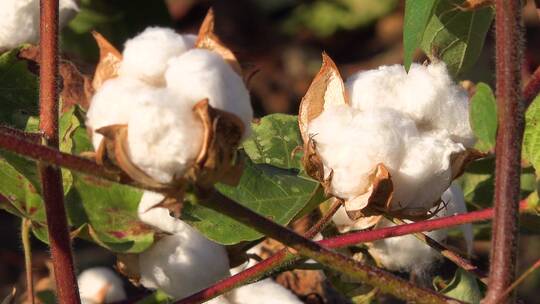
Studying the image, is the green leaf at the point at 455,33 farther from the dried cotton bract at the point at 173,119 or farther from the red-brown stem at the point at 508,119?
the dried cotton bract at the point at 173,119

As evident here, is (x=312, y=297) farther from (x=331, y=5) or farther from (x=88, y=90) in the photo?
(x=331, y=5)

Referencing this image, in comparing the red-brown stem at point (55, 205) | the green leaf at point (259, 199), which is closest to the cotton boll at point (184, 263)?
the green leaf at point (259, 199)

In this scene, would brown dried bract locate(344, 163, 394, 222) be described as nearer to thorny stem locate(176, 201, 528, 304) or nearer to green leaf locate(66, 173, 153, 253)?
thorny stem locate(176, 201, 528, 304)

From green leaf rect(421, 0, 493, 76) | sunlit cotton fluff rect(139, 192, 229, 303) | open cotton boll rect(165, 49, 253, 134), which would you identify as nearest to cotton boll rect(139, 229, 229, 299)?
sunlit cotton fluff rect(139, 192, 229, 303)

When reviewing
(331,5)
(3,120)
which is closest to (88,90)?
(3,120)

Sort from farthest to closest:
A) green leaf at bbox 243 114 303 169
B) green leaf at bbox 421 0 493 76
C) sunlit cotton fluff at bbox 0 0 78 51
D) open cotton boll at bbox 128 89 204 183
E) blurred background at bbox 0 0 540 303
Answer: blurred background at bbox 0 0 540 303 → sunlit cotton fluff at bbox 0 0 78 51 → green leaf at bbox 243 114 303 169 → green leaf at bbox 421 0 493 76 → open cotton boll at bbox 128 89 204 183

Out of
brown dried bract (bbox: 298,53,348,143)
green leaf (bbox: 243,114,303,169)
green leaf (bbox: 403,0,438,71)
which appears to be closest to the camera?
green leaf (bbox: 403,0,438,71)
